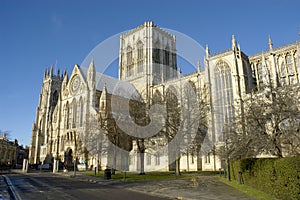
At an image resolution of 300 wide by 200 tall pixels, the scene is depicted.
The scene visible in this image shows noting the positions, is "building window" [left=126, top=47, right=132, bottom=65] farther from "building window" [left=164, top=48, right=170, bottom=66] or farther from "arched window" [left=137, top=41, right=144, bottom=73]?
"building window" [left=164, top=48, right=170, bottom=66]

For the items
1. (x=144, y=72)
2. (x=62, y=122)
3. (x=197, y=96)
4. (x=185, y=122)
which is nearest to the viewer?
(x=185, y=122)

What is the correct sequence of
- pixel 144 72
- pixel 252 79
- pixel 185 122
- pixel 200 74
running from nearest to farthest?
1. pixel 185 122
2. pixel 252 79
3. pixel 200 74
4. pixel 144 72

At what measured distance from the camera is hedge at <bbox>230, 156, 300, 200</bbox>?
31.2 feet

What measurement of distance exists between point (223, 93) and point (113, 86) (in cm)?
2735

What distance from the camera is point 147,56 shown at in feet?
205

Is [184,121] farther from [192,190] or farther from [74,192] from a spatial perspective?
[74,192]

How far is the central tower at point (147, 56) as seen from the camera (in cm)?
6144

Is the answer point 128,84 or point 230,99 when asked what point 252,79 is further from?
point 128,84

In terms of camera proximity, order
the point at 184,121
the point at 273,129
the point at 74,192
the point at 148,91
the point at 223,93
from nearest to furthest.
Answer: the point at 74,192, the point at 273,129, the point at 184,121, the point at 223,93, the point at 148,91

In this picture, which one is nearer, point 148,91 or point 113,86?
point 148,91

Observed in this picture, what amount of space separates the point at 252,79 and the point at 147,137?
23985 millimetres

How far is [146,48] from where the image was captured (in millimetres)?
63094

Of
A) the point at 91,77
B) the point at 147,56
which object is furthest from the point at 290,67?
the point at 91,77

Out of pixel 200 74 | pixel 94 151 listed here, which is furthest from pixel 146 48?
pixel 94 151
